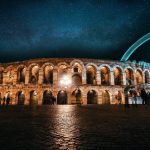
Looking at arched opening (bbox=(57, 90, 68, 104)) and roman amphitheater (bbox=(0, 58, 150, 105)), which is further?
arched opening (bbox=(57, 90, 68, 104))

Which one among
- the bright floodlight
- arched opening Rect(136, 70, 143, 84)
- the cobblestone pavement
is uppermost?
arched opening Rect(136, 70, 143, 84)

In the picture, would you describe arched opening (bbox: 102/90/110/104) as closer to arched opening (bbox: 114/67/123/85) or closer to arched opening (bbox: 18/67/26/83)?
arched opening (bbox: 114/67/123/85)

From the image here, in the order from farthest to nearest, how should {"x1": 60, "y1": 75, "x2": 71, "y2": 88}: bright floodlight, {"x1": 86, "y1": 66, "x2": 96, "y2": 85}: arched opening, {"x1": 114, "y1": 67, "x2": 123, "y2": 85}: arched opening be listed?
{"x1": 86, "y1": 66, "x2": 96, "y2": 85}: arched opening < {"x1": 114, "y1": 67, "x2": 123, "y2": 85}: arched opening < {"x1": 60, "y1": 75, "x2": 71, "y2": 88}: bright floodlight

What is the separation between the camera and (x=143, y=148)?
1097mm

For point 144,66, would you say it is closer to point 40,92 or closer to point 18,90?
point 40,92

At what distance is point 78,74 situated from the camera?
26.4m

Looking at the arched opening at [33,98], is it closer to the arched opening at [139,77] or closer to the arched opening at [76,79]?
the arched opening at [76,79]

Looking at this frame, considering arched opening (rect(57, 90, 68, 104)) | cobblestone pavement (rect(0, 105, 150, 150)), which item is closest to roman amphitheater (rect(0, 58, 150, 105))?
arched opening (rect(57, 90, 68, 104))

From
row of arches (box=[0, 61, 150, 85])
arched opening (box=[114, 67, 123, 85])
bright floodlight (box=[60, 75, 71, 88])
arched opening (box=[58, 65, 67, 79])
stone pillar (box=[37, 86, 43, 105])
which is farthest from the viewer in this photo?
arched opening (box=[114, 67, 123, 85])

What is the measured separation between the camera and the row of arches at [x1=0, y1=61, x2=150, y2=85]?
2506 cm

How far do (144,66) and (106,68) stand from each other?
8.52m

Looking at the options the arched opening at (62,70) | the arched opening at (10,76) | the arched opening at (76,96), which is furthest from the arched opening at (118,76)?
the arched opening at (10,76)

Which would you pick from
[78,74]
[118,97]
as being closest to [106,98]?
[118,97]

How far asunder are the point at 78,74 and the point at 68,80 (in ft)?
10.1
